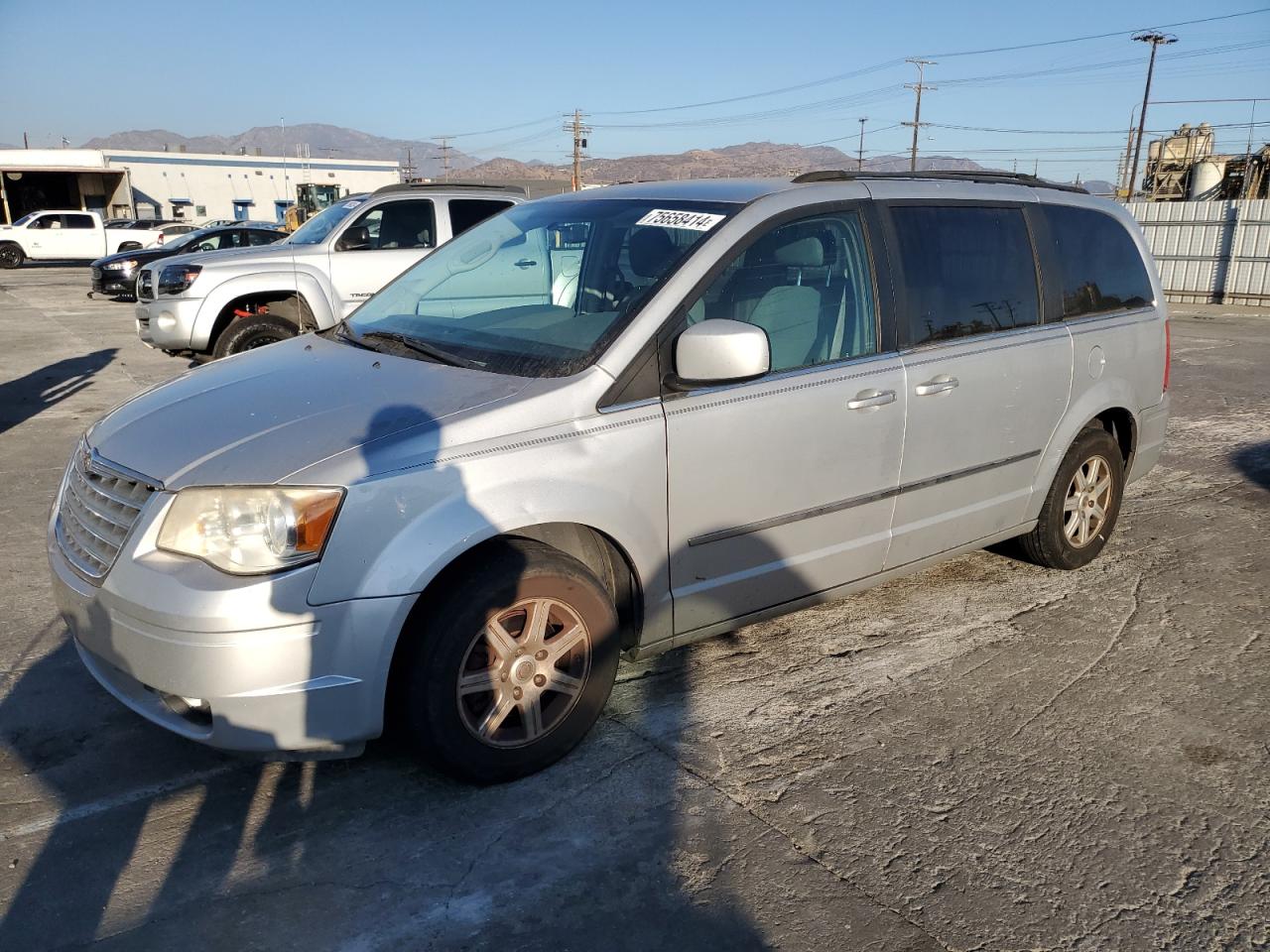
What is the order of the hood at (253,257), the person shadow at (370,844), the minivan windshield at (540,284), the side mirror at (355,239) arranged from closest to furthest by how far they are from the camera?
1. the person shadow at (370,844)
2. the minivan windshield at (540,284)
3. the hood at (253,257)
4. the side mirror at (355,239)

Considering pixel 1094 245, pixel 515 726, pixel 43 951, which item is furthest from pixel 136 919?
pixel 1094 245

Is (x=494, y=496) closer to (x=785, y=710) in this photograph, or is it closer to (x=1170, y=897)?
(x=785, y=710)

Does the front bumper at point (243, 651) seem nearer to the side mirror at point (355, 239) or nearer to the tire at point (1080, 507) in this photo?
the tire at point (1080, 507)

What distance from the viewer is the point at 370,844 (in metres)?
2.86

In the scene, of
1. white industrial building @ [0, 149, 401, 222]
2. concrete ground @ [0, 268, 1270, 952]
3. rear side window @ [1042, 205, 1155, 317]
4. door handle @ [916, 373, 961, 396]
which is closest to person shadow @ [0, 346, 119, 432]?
concrete ground @ [0, 268, 1270, 952]

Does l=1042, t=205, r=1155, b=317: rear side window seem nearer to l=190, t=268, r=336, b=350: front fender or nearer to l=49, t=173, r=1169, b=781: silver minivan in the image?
l=49, t=173, r=1169, b=781: silver minivan

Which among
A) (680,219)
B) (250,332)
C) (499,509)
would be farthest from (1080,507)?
(250,332)

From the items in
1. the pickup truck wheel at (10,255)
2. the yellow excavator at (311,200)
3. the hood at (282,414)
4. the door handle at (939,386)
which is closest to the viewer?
the hood at (282,414)

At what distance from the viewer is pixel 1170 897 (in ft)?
8.73

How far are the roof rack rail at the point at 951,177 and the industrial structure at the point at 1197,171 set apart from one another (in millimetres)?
33358

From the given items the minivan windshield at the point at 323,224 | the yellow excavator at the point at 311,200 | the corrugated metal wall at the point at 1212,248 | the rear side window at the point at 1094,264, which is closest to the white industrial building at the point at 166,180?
the yellow excavator at the point at 311,200

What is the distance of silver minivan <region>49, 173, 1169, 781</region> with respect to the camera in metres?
2.74

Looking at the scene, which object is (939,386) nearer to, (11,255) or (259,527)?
(259,527)

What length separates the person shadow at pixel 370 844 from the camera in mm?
2521
